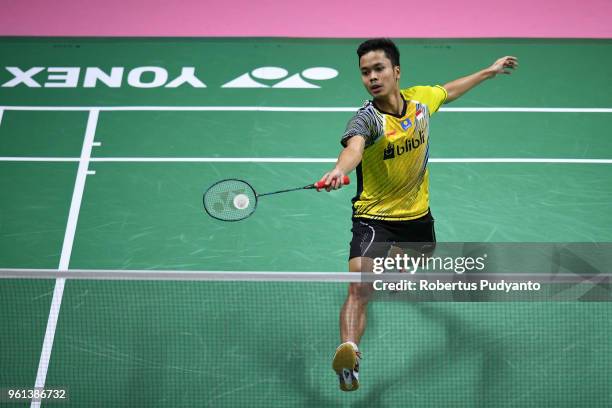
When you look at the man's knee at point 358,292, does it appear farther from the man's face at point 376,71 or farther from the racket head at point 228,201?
the man's face at point 376,71

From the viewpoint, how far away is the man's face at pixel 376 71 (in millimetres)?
5203

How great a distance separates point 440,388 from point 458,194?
2570 mm

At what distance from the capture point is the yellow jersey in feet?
17.4

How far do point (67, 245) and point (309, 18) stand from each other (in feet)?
14.5

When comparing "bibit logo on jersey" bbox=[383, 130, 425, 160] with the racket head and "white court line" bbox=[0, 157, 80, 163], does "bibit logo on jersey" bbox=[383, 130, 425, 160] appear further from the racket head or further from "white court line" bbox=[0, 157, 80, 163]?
"white court line" bbox=[0, 157, 80, 163]

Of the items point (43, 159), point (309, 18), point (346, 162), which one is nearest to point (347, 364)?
point (346, 162)

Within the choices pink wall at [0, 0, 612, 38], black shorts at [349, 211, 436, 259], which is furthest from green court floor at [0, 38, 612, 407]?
black shorts at [349, 211, 436, 259]

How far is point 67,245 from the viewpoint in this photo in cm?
716

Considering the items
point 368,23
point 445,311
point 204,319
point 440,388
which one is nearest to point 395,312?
point 445,311

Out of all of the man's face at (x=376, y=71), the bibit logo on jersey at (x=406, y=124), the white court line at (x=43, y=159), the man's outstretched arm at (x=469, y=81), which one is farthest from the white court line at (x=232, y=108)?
the man's face at (x=376, y=71)

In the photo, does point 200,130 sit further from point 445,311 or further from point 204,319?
point 445,311

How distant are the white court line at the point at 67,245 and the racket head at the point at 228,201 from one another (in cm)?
169

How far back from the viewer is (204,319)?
600 cm

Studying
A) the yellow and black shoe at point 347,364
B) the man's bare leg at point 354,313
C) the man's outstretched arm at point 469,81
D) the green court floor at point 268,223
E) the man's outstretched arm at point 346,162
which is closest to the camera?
the man's outstretched arm at point 346,162
